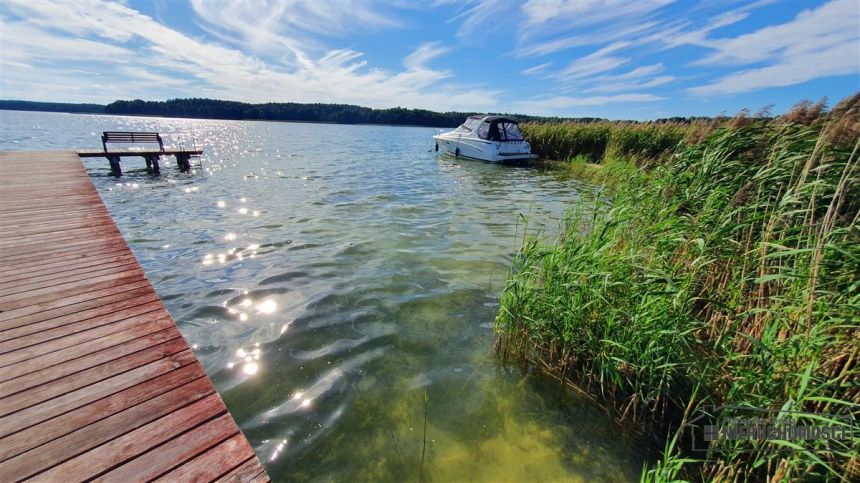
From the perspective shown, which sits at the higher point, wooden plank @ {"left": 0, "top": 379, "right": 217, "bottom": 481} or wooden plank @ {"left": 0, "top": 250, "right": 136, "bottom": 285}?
wooden plank @ {"left": 0, "top": 379, "right": 217, "bottom": 481}

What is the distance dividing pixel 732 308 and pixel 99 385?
496 cm

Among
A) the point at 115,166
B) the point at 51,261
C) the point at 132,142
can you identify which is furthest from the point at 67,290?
the point at 132,142

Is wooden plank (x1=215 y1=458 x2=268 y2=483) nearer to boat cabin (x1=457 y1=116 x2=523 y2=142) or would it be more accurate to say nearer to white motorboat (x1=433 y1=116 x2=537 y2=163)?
white motorboat (x1=433 y1=116 x2=537 y2=163)

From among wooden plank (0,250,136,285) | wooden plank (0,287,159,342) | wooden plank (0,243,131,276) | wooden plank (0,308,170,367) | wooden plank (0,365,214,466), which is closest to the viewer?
wooden plank (0,365,214,466)

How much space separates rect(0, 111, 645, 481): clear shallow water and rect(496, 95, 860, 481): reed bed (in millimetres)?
476

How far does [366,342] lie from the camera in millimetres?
3992

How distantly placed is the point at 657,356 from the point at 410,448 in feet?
7.05

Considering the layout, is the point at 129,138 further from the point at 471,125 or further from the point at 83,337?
the point at 83,337

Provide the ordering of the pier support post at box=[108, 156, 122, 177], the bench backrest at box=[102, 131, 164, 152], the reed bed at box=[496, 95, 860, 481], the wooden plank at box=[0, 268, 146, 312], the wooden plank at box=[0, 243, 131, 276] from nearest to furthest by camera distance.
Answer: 1. the reed bed at box=[496, 95, 860, 481]
2. the wooden plank at box=[0, 268, 146, 312]
3. the wooden plank at box=[0, 243, 131, 276]
4. the pier support post at box=[108, 156, 122, 177]
5. the bench backrest at box=[102, 131, 164, 152]

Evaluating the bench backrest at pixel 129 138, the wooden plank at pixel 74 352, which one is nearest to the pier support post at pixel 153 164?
the bench backrest at pixel 129 138

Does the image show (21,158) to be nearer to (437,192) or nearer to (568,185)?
(437,192)

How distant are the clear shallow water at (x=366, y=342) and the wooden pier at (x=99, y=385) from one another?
30.0 inches

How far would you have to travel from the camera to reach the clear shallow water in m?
2.69

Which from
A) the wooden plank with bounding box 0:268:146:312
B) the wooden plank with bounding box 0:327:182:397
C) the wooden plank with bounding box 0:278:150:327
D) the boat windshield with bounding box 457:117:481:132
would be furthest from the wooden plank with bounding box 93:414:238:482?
the boat windshield with bounding box 457:117:481:132
